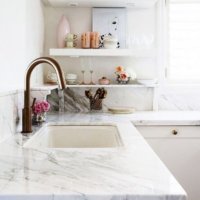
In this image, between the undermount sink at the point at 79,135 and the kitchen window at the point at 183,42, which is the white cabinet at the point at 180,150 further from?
the kitchen window at the point at 183,42

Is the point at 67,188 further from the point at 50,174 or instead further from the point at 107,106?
the point at 107,106

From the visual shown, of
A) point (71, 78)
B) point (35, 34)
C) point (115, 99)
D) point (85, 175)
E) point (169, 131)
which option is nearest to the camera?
point (85, 175)

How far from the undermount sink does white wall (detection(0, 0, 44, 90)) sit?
0.36m

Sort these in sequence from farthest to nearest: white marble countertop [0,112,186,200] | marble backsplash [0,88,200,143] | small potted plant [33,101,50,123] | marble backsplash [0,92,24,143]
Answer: marble backsplash [0,88,200,143] → small potted plant [33,101,50,123] → marble backsplash [0,92,24,143] → white marble countertop [0,112,186,200]

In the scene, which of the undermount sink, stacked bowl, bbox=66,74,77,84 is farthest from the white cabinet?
stacked bowl, bbox=66,74,77,84

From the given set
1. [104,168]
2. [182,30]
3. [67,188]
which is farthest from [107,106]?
[67,188]

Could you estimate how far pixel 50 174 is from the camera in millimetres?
944

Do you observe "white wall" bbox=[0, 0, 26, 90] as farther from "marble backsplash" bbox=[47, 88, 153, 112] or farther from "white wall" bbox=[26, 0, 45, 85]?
"marble backsplash" bbox=[47, 88, 153, 112]

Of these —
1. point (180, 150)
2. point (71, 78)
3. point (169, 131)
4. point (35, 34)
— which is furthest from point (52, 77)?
point (180, 150)

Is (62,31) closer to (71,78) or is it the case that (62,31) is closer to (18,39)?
(71,78)

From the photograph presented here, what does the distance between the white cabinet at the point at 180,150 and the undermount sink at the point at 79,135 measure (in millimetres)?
461

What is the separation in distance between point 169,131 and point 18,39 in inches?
49.8

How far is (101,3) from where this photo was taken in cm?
276

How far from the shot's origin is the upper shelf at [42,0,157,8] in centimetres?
270
